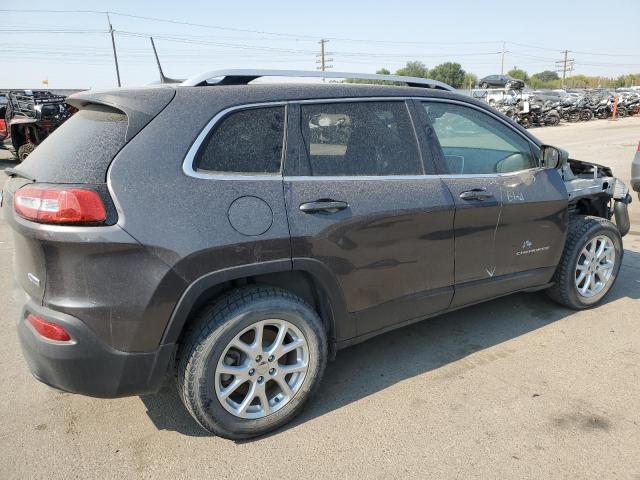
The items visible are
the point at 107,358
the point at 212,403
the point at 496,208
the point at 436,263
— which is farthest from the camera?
the point at 496,208

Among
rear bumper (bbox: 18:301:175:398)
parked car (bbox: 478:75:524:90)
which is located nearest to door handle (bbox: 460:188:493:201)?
rear bumper (bbox: 18:301:175:398)

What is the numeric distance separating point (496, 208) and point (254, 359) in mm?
1854

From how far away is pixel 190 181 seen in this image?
2.32m

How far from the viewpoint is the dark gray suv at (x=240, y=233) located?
2.21 m

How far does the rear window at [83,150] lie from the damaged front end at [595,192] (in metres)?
3.24

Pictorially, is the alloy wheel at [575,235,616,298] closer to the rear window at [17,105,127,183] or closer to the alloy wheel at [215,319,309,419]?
the alloy wheel at [215,319,309,419]

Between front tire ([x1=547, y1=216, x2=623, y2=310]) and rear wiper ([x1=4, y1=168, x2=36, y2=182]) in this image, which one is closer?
rear wiper ([x1=4, y1=168, x2=36, y2=182])

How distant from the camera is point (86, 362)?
2248 mm

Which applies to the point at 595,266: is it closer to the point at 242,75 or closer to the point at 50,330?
the point at 242,75

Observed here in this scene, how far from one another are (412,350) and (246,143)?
1.89 meters

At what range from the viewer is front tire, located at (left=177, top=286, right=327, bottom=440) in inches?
94.8

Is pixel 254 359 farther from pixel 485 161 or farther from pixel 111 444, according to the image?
pixel 485 161

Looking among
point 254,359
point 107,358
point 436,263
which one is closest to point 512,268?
point 436,263

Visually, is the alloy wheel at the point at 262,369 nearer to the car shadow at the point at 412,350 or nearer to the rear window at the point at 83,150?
the car shadow at the point at 412,350
